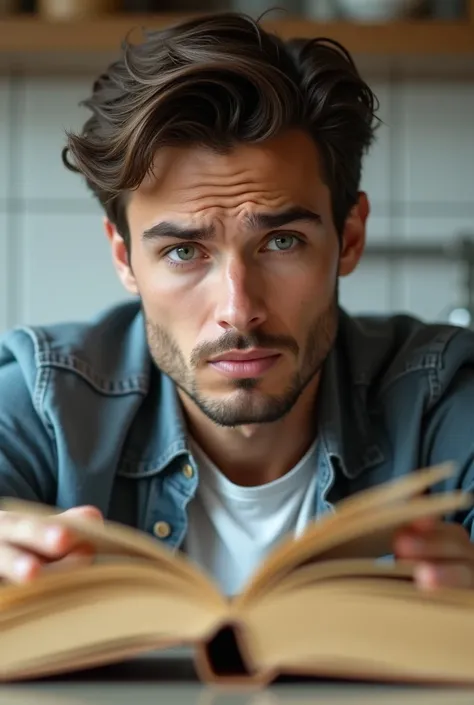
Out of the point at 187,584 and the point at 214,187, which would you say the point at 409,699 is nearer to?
the point at 187,584

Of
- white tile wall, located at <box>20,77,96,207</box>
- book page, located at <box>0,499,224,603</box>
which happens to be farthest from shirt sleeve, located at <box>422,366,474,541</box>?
white tile wall, located at <box>20,77,96,207</box>

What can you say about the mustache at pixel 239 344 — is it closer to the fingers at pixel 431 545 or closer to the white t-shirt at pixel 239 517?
the white t-shirt at pixel 239 517

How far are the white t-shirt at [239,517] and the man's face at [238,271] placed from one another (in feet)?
0.35

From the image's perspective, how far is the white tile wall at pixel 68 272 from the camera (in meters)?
2.22

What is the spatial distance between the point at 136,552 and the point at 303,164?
620 millimetres

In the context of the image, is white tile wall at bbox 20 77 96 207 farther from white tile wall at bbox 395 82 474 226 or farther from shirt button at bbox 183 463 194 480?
shirt button at bbox 183 463 194 480

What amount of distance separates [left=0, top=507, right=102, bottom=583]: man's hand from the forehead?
45 cm

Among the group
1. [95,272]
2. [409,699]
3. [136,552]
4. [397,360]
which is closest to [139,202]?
[397,360]

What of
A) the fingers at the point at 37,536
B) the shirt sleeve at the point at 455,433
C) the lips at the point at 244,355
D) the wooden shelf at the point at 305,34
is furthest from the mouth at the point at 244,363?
the wooden shelf at the point at 305,34

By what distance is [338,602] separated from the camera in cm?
A: 63

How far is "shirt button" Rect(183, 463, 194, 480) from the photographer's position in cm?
120

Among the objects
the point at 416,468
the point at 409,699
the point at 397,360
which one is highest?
the point at 397,360

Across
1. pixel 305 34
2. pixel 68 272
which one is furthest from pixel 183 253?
pixel 68 272

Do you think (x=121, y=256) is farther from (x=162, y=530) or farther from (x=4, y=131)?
(x=4, y=131)
